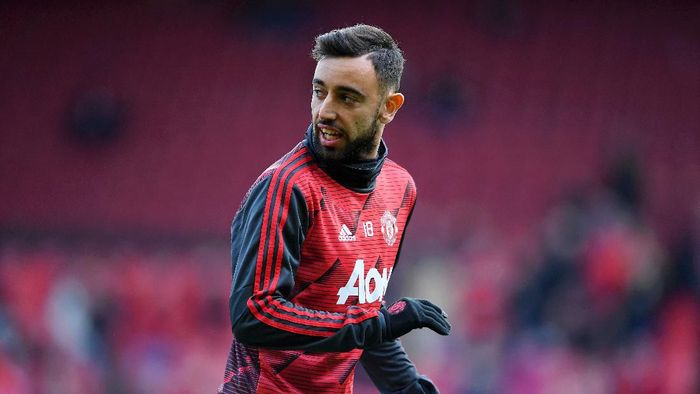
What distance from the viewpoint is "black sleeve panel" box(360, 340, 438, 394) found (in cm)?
240

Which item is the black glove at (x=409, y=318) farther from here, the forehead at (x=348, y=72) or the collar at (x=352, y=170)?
the forehead at (x=348, y=72)

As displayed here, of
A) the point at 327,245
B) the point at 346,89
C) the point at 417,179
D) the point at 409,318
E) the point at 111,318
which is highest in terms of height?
the point at 346,89

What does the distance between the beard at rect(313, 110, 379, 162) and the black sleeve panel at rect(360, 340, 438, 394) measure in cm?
52

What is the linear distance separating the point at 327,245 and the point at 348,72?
0.38 meters

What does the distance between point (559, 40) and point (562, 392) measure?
2.69 m

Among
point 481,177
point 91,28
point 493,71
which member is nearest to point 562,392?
point 481,177

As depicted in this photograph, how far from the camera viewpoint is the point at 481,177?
6906mm

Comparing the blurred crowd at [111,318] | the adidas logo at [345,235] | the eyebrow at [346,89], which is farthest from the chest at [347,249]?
the blurred crowd at [111,318]

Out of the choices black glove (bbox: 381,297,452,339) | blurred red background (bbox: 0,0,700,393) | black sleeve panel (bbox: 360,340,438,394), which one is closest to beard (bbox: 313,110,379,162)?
black glove (bbox: 381,297,452,339)

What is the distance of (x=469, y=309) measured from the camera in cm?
642

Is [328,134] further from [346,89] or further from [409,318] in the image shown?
[409,318]

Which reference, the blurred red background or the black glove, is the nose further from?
the blurred red background

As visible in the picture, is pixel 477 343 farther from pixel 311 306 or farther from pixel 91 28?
pixel 311 306

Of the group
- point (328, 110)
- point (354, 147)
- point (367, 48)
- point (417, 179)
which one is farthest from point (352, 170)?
point (417, 179)
